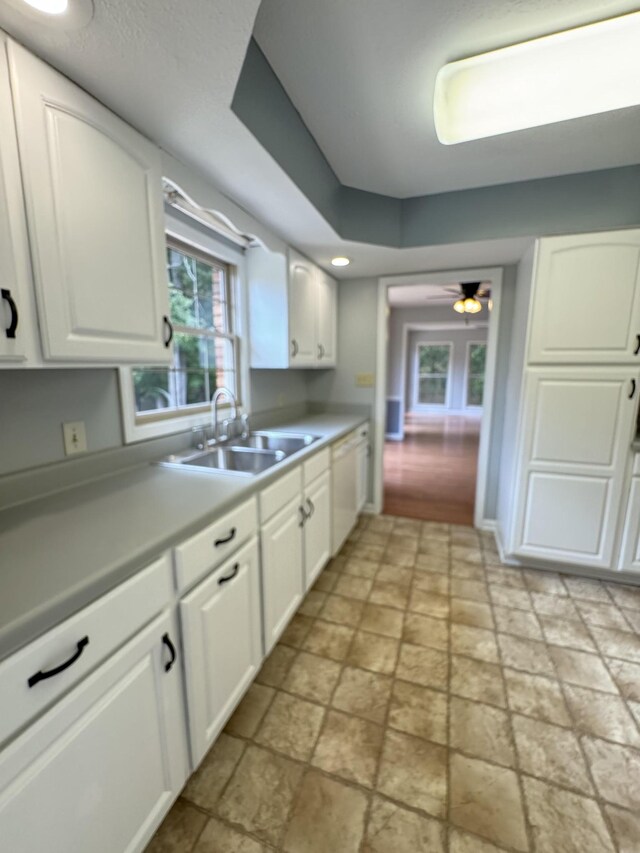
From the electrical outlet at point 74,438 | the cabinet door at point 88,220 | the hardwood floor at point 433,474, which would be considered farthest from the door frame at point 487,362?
the electrical outlet at point 74,438

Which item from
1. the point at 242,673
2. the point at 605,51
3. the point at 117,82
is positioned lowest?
the point at 242,673

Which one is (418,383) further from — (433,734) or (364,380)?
(433,734)

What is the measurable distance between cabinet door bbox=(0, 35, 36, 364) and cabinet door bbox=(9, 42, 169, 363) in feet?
0.06

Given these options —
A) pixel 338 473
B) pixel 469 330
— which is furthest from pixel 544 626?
pixel 469 330

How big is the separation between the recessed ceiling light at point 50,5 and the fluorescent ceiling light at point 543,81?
3.97ft

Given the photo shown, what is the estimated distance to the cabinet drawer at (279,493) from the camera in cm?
153

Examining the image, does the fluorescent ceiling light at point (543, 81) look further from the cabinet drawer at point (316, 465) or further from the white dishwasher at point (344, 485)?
the white dishwasher at point (344, 485)

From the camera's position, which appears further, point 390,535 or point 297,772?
point 390,535

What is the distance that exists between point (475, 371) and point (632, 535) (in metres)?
8.03

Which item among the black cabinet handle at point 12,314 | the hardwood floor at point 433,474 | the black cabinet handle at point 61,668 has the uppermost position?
the black cabinet handle at point 12,314

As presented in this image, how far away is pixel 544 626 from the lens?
2002 mm

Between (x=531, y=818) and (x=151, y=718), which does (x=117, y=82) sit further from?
(x=531, y=818)

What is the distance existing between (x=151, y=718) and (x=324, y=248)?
2.49 m

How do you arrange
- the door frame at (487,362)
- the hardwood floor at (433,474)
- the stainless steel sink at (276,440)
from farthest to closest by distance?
the hardwood floor at (433,474), the door frame at (487,362), the stainless steel sink at (276,440)
